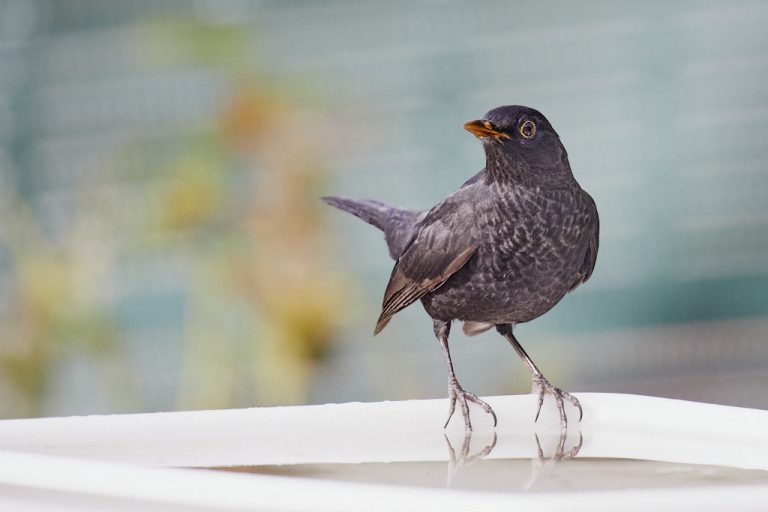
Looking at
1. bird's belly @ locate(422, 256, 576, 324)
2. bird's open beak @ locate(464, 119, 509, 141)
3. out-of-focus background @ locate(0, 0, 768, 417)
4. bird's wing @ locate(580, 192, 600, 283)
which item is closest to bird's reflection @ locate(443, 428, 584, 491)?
bird's belly @ locate(422, 256, 576, 324)

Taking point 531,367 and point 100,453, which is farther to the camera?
point 531,367

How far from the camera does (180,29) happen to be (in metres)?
A: 4.29

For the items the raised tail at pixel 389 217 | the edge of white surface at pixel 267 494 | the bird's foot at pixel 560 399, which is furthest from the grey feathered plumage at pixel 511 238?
the edge of white surface at pixel 267 494

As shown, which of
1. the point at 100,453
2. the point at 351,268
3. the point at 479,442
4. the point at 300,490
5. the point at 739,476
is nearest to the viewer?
the point at 300,490

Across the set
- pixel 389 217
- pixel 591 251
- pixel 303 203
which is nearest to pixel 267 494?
pixel 591 251

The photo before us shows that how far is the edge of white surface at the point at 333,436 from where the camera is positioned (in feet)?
6.22

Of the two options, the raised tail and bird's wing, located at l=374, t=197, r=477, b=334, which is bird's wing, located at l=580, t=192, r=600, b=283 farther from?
the raised tail

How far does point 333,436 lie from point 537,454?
320mm

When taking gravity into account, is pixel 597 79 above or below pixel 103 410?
above

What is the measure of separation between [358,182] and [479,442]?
248 cm

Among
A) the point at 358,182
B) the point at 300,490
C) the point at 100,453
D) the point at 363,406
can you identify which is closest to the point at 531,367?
the point at 363,406

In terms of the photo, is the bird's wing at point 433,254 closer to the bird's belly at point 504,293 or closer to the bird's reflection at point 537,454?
the bird's belly at point 504,293

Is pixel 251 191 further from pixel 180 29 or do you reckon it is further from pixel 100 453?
pixel 100 453

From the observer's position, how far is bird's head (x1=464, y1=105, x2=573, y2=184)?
2184 millimetres
